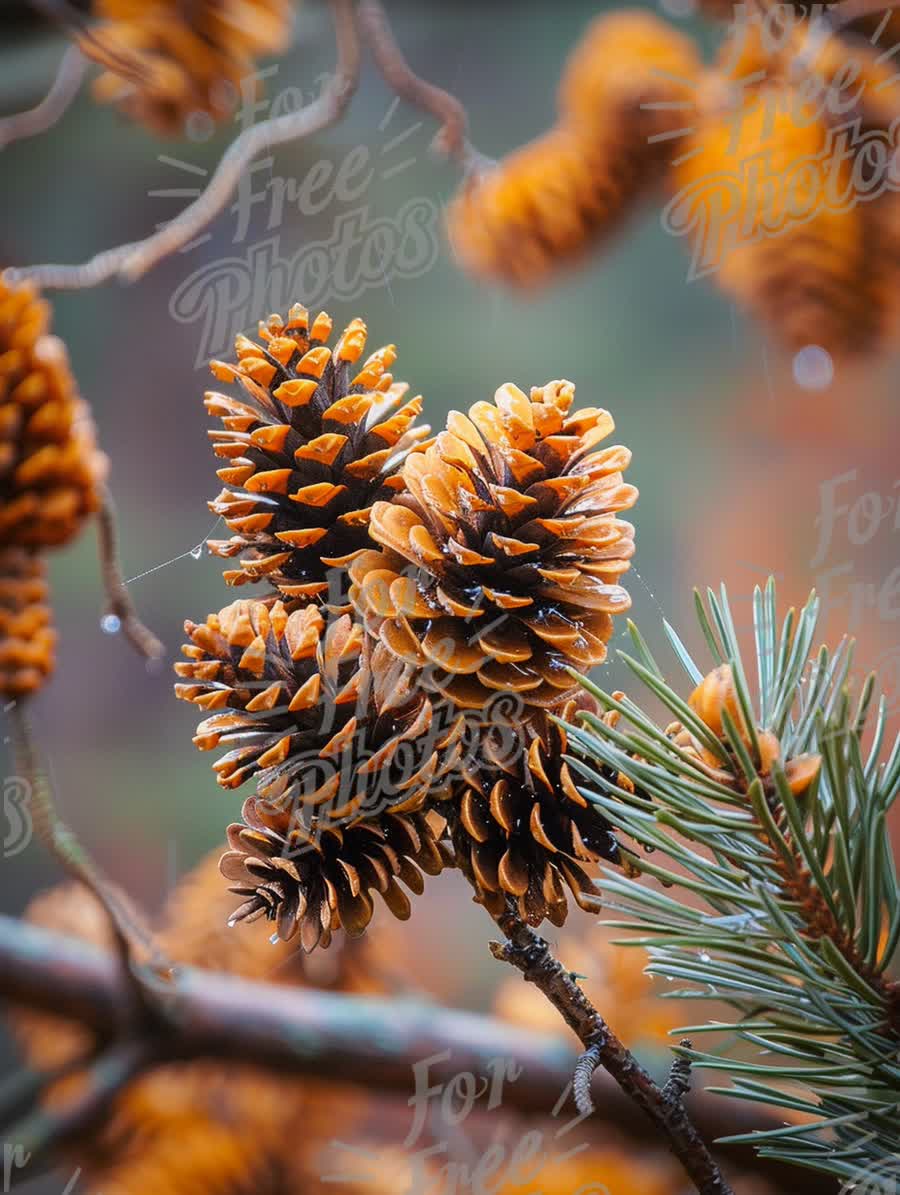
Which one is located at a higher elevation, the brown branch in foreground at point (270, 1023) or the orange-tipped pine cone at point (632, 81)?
the orange-tipped pine cone at point (632, 81)

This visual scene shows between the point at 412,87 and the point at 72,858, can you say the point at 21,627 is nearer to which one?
the point at 72,858

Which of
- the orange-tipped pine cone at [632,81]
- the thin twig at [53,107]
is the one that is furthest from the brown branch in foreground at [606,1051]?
the thin twig at [53,107]

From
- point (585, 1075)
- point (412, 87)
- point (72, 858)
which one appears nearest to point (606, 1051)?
point (585, 1075)

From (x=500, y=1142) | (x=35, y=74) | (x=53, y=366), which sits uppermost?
(x=35, y=74)

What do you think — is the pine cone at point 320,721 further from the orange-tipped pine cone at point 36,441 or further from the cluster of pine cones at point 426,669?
the orange-tipped pine cone at point 36,441

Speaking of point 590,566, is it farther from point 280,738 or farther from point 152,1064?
point 152,1064

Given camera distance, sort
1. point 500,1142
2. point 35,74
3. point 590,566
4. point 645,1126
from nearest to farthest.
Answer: point 590,566 → point 645,1126 → point 500,1142 → point 35,74

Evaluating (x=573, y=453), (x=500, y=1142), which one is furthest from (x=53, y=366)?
(x=500, y=1142)
